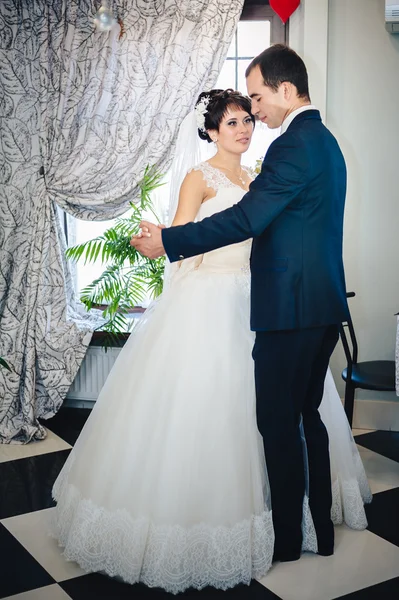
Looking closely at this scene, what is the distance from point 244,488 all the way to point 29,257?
2.09 meters

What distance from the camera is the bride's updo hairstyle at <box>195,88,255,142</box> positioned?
9.66 ft

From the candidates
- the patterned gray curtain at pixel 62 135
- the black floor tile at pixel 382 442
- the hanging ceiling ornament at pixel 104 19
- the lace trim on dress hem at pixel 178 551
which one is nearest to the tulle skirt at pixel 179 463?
the lace trim on dress hem at pixel 178 551

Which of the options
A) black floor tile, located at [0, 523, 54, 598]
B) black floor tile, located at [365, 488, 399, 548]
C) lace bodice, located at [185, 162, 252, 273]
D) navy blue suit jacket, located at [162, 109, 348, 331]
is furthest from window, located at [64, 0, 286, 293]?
black floor tile, located at [0, 523, 54, 598]

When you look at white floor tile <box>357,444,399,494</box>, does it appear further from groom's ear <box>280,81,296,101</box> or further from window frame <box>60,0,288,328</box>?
window frame <box>60,0,288,328</box>

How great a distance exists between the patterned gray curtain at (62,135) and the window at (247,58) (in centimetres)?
27

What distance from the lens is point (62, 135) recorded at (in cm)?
396

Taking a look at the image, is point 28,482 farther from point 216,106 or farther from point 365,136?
point 365,136

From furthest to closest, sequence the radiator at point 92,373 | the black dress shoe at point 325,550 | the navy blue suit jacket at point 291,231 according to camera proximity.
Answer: the radiator at point 92,373 < the black dress shoe at point 325,550 < the navy blue suit jacket at point 291,231

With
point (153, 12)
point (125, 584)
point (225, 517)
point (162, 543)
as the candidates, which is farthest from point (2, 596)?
point (153, 12)

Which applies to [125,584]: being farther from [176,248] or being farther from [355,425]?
[355,425]

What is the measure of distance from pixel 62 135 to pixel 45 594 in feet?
8.15

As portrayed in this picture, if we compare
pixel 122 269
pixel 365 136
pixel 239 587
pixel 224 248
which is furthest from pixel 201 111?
pixel 239 587

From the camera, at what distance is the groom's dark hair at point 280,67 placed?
2230 millimetres

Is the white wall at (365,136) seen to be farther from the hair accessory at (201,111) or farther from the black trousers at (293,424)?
the black trousers at (293,424)
